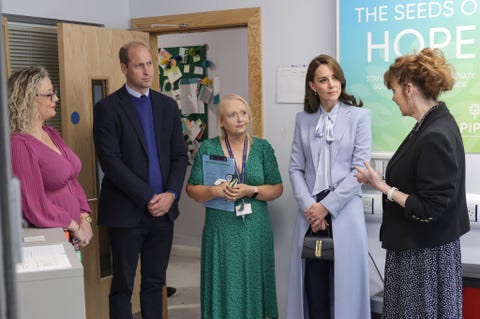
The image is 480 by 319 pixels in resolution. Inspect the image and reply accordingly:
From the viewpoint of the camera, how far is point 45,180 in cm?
269

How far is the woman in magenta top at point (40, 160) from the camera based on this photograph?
2590 millimetres

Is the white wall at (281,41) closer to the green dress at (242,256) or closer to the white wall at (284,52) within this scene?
the white wall at (284,52)

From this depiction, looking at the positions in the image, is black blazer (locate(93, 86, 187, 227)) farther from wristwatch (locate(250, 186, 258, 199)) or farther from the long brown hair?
the long brown hair

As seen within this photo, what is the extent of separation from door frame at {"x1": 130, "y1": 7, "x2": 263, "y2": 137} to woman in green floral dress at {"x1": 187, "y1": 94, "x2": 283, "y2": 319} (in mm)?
459

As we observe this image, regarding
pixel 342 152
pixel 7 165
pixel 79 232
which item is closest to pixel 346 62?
pixel 342 152

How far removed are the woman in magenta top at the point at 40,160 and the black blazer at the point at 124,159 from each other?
0.22 m

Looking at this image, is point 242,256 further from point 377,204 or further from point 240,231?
point 377,204

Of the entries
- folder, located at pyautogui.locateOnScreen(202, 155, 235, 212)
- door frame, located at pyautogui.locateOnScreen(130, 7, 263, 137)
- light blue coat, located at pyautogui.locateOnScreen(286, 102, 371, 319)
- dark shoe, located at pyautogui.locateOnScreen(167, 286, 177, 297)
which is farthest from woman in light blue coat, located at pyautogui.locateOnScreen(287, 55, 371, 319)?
dark shoe, located at pyautogui.locateOnScreen(167, 286, 177, 297)

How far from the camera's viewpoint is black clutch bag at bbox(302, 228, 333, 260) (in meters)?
2.93

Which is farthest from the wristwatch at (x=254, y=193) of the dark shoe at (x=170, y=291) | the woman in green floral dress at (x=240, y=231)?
the dark shoe at (x=170, y=291)

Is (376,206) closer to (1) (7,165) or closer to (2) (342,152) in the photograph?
(2) (342,152)

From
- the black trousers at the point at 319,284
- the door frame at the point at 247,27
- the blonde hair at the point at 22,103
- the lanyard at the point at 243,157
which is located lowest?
the black trousers at the point at 319,284

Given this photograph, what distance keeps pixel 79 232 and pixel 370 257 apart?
1.47 metres

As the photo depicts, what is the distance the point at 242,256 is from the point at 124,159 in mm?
763
